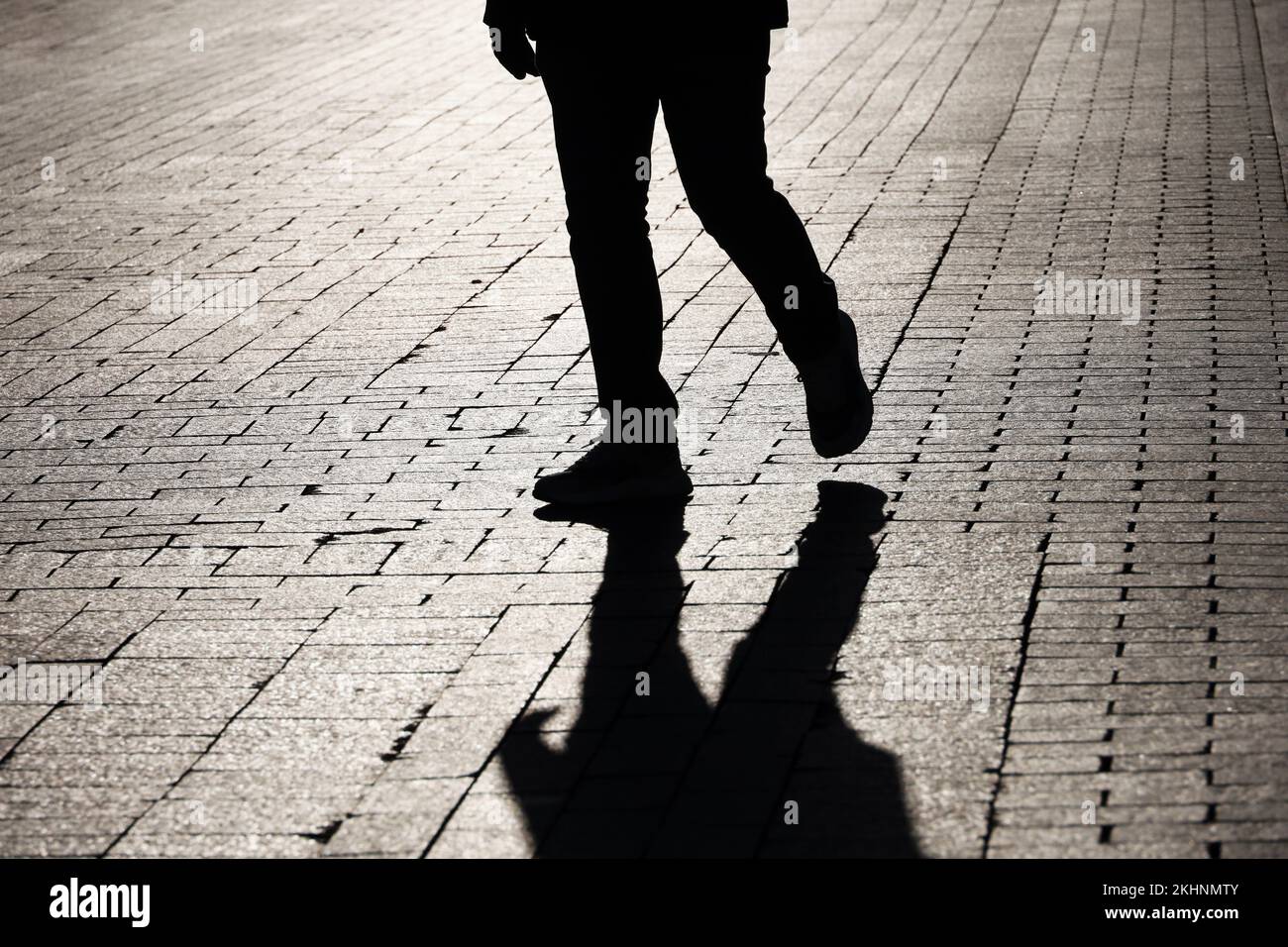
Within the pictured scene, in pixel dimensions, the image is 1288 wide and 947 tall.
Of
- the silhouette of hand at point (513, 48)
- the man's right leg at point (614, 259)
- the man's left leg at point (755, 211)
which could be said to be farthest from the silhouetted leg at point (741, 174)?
the silhouette of hand at point (513, 48)

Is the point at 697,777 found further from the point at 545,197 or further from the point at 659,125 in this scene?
the point at 659,125

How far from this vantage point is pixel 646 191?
16.4ft

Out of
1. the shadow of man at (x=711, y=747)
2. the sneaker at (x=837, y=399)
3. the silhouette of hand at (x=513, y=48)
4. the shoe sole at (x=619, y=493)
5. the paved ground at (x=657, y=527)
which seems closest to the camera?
the shadow of man at (x=711, y=747)

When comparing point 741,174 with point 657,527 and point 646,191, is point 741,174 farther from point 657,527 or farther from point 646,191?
point 657,527

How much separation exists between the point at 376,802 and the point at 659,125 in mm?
7657

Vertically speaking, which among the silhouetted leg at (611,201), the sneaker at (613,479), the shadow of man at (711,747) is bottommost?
the sneaker at (613,479)

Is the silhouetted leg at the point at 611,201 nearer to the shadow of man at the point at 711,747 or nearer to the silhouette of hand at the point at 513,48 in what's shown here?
the silhouette of hand at the point at 513,48

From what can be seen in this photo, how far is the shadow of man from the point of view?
127 inches

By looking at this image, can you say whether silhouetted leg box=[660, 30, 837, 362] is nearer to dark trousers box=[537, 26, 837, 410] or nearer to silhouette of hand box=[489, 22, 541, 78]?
dark trousers box=[537, 26, 837, 410]

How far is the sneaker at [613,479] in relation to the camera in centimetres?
497

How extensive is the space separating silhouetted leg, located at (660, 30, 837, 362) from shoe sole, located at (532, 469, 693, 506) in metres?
0.57

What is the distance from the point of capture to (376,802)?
340cm

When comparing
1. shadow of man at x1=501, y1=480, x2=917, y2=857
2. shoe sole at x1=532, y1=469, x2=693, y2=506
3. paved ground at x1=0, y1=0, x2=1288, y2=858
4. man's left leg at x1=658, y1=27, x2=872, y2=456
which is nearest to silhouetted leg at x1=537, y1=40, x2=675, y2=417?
man's left leg at x1=658, y1=27, x2=872, y2=456

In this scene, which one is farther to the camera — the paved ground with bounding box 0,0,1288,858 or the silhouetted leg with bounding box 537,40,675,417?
the silhouetted leg with bounding box 537,40,675,417
